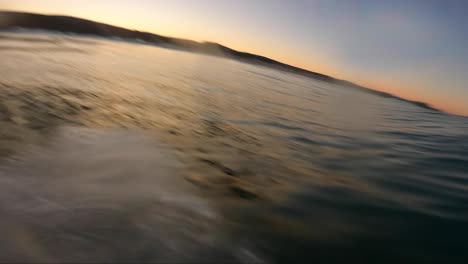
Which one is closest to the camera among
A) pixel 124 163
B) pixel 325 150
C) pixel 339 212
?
pixel 339 212

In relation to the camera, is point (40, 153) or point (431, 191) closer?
point (40, 153)

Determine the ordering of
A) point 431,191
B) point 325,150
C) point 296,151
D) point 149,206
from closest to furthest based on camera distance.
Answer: point 149,206, point 431,191, point 296,151, point 325,150

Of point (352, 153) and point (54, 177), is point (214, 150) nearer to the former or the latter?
point (54, 177)

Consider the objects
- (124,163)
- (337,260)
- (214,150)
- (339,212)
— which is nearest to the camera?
(337,260)

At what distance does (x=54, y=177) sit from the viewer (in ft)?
12.8

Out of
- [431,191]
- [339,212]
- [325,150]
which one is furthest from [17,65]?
[431,191]

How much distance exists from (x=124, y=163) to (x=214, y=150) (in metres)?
1.79

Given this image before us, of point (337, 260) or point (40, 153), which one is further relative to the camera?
point (40, 153)

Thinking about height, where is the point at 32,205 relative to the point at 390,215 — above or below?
below

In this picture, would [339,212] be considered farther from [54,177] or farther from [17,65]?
[17,65]

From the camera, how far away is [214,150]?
616 centimetres

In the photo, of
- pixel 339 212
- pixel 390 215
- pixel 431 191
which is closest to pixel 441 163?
pixel 431 191

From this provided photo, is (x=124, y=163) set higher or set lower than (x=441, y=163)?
lower

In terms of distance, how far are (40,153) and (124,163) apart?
42.5 inches
